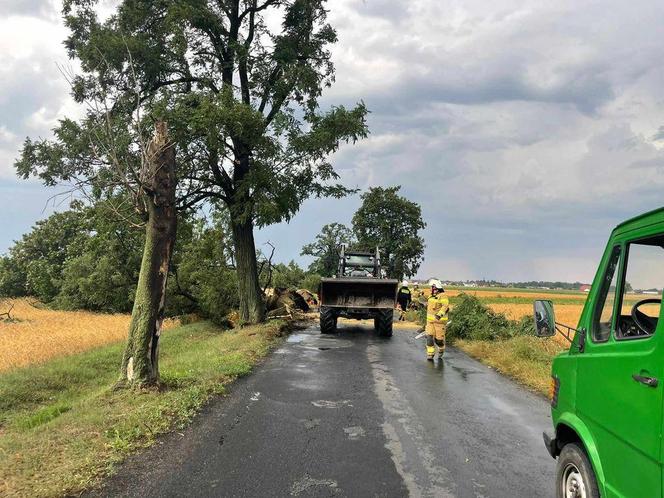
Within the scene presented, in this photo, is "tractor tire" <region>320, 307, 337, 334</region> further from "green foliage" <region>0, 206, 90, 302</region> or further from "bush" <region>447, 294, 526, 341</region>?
"green foliage" <region>0, 206, 90, 302</region>

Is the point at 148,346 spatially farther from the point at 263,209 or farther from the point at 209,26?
the point at 209,26

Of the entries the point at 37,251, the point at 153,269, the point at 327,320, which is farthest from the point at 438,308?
the point at 37,251

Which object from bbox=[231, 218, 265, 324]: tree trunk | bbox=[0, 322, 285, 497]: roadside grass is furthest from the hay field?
bbox=[231, 218, 265, 324]: tree trunk

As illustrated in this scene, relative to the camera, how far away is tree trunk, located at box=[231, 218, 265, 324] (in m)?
19.2

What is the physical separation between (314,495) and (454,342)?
1320 centimetres

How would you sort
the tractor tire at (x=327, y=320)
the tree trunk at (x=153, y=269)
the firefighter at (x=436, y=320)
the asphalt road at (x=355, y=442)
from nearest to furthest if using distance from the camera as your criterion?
1. the asphalt road at (x=355, y=442)
2. the tree trunk at (x=153, y=269)
3. the firefighter at (x=436, y=320)
4. the tractor tire at (x=327, y=320)

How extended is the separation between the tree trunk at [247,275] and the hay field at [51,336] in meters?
4.26

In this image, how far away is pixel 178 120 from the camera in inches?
614

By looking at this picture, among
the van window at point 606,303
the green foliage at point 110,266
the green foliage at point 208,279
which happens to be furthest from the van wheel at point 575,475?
the green foliage at point 208,279

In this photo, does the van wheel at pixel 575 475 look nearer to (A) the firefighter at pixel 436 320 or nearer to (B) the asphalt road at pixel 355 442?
(B) the asphalt road at pixel 355 442

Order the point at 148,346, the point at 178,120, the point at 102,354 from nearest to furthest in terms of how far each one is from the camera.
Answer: the point at 148,346
the point at 102,354
the point at 178,120

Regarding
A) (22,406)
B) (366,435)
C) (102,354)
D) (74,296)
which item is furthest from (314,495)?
(74,296)

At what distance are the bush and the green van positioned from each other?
1257 centimetres

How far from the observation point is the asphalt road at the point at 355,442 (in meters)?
4.69
